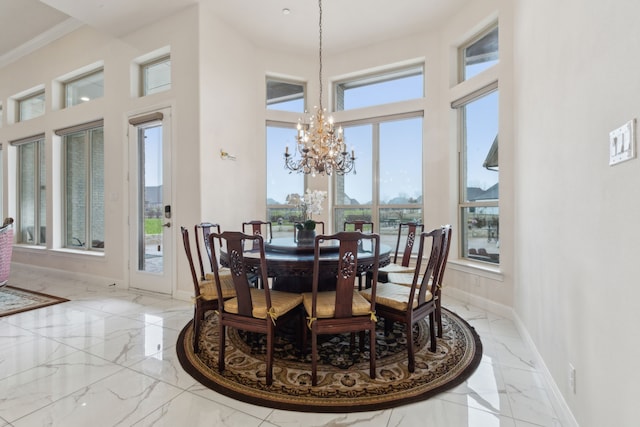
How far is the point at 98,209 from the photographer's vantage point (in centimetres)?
501

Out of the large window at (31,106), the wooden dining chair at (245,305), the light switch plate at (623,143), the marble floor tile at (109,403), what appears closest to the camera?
the light switch plate at (623,143)

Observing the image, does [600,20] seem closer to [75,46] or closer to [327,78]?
[327,78]

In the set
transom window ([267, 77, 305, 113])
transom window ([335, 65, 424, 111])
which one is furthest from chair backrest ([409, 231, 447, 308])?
transom window ([267, 77, 305, 113])

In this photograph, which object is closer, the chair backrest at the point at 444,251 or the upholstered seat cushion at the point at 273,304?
the upholstered seat cushion at the point at 273,304

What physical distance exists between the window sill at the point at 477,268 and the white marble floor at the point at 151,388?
1.54ft

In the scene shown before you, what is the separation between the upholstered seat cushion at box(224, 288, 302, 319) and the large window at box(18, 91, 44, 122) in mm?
6119

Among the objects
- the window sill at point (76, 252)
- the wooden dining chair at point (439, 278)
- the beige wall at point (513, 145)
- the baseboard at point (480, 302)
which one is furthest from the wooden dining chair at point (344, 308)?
the window sill at point (76, 252)

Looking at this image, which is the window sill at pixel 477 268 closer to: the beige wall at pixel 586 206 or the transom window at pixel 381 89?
the beige wall at pixel 586 206

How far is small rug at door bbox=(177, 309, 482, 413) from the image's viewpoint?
187 centimetres

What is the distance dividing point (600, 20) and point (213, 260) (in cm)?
232

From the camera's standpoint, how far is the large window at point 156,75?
423 centimetres

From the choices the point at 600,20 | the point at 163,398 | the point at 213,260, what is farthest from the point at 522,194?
the point at 163,398

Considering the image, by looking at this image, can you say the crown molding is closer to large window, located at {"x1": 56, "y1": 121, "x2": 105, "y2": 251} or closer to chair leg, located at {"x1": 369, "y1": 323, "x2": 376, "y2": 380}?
large window, located at {"x1": 56, "y1": 121, "x2": 105, "y2": 251}

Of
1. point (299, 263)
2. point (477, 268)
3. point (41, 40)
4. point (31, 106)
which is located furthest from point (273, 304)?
point (31, 106)
